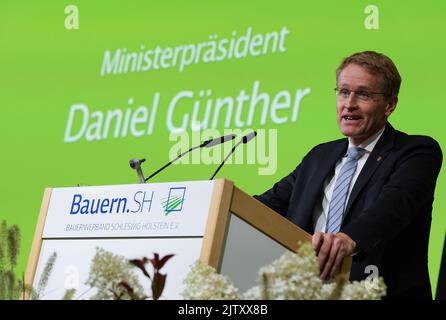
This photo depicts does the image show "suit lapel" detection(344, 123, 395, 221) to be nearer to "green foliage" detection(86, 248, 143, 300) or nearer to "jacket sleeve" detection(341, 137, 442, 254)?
"jacket sleeve" detection(341, 137, 442, 254)

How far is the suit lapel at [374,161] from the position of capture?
277 centimetres

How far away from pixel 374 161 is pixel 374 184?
5.1 inches

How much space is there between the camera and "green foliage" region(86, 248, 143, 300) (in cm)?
135

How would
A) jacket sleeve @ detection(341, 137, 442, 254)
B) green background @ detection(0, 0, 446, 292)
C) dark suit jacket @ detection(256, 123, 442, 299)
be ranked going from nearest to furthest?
1. jacket sleeve @ detection(341, 137, 442, 254)
2. dark suit jacket @ detection(256, 123, 442, 299)
3. green background @ detection(0, 0, 446, 292)

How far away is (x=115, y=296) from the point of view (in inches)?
53.0

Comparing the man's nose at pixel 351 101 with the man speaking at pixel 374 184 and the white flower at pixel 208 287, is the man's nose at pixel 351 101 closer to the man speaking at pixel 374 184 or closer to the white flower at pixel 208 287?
the man speaking at pixel 374 184

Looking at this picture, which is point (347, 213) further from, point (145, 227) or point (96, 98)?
point (96, 98)

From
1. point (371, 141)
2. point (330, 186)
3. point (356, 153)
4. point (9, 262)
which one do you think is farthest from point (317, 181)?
point (9, 262)

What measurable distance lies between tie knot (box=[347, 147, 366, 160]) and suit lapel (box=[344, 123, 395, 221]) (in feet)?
0.19

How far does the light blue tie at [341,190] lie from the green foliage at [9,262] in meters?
1.34

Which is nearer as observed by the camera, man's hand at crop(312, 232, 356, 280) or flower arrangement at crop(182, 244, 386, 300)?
flower arrangement at crop(182, 244, 386, 300)

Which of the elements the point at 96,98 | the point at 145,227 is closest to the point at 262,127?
the point at 96,98
